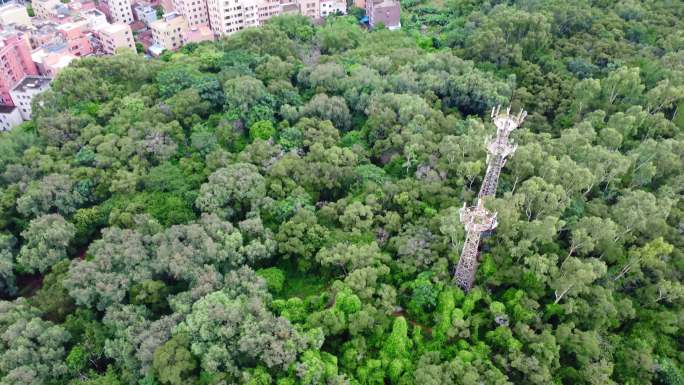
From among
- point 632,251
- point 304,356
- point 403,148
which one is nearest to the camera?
point 304,356

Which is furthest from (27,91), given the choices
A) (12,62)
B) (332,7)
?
(332,7)

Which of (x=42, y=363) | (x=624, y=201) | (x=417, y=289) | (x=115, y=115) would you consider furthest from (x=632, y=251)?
(x=115, y=115)

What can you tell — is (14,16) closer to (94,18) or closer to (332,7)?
(94,18)

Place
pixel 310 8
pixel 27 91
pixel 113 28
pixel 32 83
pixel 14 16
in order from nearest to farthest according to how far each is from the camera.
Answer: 1. pixel 27 91
2. pixel 32 83
3. pixel 113 28
4. pixel 14 16
5. pixel 310 8

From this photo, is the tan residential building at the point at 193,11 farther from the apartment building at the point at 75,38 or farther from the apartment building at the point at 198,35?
the apartment building at the point at 75,38

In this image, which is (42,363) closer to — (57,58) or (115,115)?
(115,115)

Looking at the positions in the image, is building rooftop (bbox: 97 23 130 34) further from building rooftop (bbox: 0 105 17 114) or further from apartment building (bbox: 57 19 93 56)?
building rooftop (bbox: 0 105 17 114)

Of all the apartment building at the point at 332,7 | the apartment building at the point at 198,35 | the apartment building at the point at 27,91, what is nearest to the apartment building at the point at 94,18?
the apartment building at the point at 198,35
